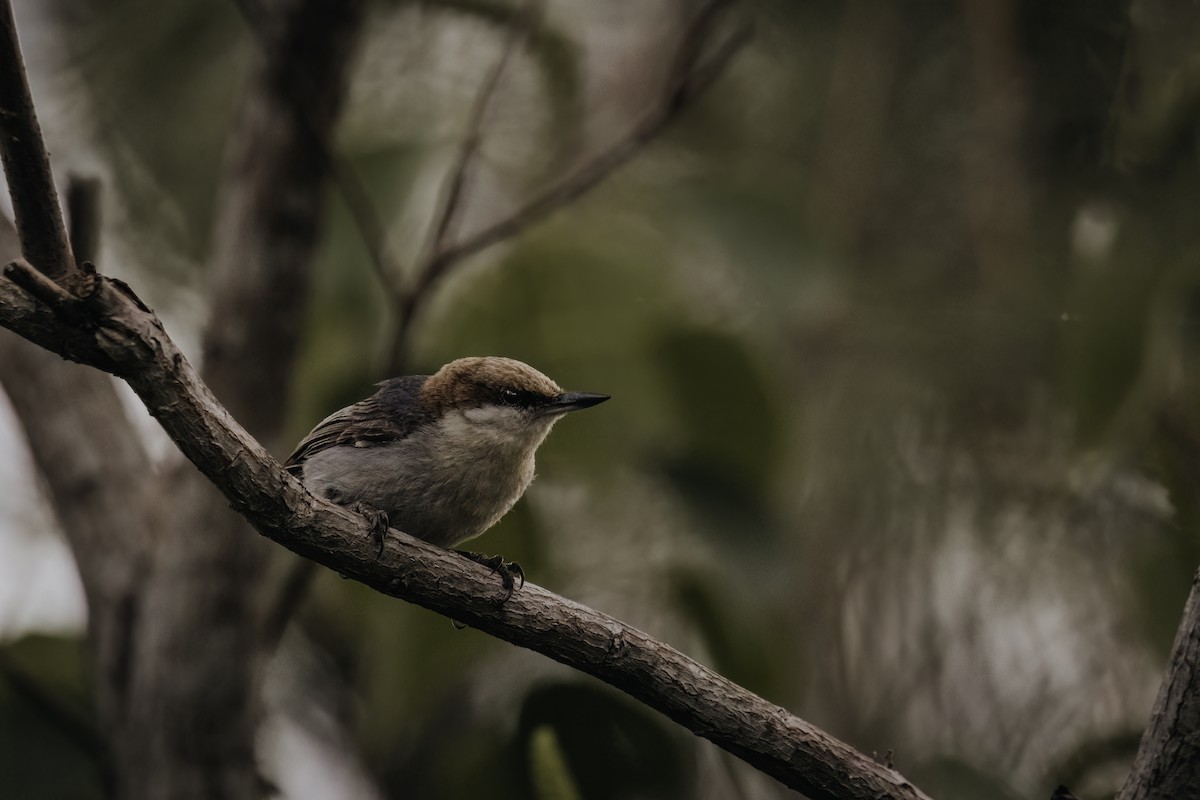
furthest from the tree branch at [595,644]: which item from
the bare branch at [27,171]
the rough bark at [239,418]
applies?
the rough bark at [239,418]

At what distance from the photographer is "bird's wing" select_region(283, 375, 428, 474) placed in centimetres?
368

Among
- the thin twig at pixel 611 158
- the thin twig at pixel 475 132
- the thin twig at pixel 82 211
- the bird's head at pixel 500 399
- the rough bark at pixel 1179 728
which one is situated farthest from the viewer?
the thin twig at pixel 611 158

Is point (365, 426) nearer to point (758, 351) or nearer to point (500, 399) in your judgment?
point (500, 399)

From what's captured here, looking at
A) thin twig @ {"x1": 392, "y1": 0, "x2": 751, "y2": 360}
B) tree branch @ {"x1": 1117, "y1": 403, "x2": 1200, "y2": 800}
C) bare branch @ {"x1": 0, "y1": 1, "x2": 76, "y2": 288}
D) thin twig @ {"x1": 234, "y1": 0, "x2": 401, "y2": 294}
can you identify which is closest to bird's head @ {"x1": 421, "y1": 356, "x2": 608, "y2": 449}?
thin twig @ {"x1": 392, "y1": 0, "x2": 751, "y2": 360}

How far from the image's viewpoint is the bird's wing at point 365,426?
145 inches

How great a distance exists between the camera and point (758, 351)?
529 cm

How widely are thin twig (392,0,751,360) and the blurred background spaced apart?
0.34 feet

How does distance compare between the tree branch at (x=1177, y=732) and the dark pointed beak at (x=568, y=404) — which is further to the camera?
the dark pointed beak at (x=568, y=404)

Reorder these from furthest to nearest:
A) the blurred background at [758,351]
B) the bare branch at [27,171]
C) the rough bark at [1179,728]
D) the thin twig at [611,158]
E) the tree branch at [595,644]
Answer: the blurred background at [758,351]
the thin twig at [611,158]
the tree branch at [595,644]
the rough bark at [1179,728]
the bare branch at [27,171]

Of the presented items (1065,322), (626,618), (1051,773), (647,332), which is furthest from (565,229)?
(1051,773)

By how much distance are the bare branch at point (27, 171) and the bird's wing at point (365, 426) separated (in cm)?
118

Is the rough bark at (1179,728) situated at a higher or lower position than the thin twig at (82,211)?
lower

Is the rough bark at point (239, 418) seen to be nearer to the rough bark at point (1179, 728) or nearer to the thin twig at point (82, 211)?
the thin twig at point (82, 211)

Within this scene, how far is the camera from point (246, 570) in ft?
16.8
